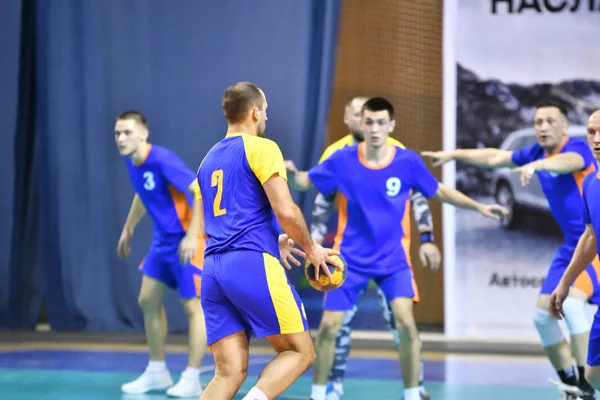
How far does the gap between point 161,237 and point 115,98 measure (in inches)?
149

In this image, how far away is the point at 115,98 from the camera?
10.9 meters

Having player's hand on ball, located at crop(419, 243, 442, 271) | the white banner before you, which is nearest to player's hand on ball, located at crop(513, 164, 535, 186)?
player's hand on ball, located at crop(419, 243, 442, 271)

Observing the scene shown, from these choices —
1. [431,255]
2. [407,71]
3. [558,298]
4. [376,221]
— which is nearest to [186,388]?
[376,221]

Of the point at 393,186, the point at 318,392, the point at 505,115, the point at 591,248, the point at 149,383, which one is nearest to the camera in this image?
the point at 591,248

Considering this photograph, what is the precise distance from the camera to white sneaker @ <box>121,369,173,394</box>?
734cm

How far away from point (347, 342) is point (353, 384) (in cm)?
83

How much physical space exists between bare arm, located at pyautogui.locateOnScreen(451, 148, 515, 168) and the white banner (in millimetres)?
2899

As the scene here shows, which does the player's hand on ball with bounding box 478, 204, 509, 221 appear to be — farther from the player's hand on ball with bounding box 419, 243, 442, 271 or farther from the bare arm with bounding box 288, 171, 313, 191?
the bare arm with bounding box 288, 171, 313, 191

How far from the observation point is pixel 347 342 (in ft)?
23.4

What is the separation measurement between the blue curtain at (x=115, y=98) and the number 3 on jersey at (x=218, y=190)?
587cm

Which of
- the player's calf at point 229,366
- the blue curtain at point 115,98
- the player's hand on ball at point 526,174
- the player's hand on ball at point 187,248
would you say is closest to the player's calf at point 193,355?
the player's hand on ball at point 187,248

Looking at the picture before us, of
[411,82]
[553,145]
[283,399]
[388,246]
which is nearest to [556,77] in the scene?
[411,82]

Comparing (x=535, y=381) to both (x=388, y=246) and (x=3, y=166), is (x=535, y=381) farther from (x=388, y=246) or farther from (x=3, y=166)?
(x=3, y=166)

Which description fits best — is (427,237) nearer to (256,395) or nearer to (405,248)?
(405,248)
